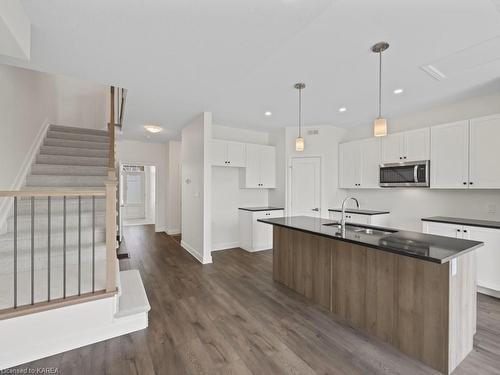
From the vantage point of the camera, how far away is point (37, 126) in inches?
163

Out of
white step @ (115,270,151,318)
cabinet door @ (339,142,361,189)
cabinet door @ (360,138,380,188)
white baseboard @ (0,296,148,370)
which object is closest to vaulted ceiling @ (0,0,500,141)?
cabinet door @ (360,138,380,188)

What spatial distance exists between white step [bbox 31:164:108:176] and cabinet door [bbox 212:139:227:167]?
2040 millimetres

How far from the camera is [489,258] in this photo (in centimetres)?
300

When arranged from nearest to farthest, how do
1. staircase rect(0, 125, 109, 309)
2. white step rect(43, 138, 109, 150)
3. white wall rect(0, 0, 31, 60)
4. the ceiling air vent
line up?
white wall rect(0, 0, 31, 60) → staircase rect(0, 125, 109, 309) → the ceiling air vent → white step rect(43, 138, 109, 150)

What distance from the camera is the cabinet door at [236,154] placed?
16.5ft

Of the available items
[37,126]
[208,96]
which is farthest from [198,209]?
[37,126]

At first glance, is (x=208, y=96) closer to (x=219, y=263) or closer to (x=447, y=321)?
(x=219, y=263)

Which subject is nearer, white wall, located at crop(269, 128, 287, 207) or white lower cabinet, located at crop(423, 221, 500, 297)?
white lower cabinet, located at crop(423, 221, 500, 297)

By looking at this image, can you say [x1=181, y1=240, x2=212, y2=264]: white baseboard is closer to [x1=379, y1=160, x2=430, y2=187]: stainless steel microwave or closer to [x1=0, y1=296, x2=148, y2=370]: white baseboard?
A: [x1=0, y1=296, x2=148, y2=370]: white baseboard

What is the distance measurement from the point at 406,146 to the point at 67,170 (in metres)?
5.96

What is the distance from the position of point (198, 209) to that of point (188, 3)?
3.30 metres

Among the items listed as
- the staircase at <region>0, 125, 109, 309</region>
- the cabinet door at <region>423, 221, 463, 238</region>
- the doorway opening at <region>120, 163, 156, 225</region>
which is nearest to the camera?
the staircase at <region>0, 125, 109, 309</region>

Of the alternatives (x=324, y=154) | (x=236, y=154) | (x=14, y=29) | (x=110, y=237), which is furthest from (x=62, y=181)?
(x=324, y=154)

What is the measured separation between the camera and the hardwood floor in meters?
1.79
